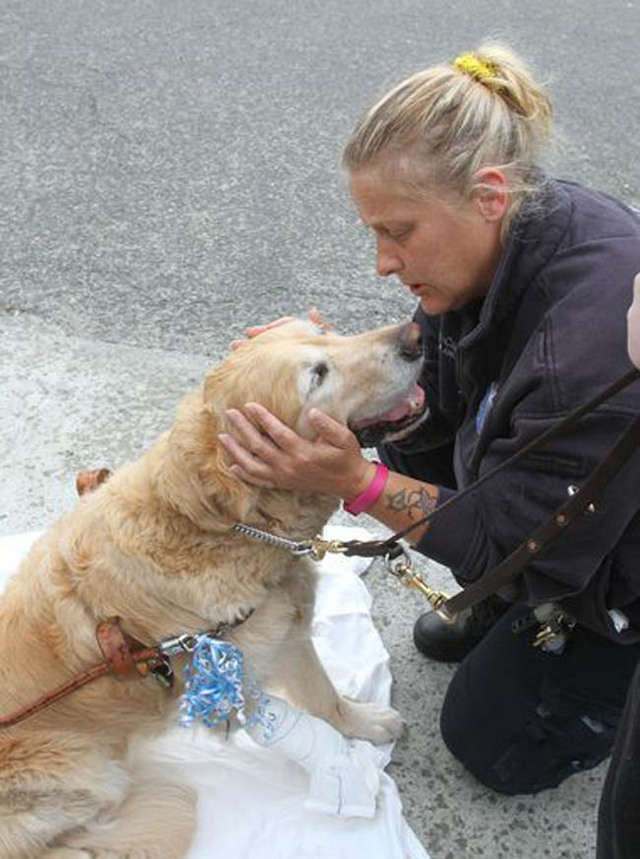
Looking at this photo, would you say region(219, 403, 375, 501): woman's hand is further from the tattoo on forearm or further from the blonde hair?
the blonde hair

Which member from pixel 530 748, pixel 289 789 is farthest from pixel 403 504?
pixel 289 789

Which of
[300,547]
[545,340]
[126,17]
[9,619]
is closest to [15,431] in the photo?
[9,619]

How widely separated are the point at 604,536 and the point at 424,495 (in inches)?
16.6

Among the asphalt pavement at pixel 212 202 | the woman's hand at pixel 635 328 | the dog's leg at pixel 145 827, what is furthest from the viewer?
the asphalt pavement at pixel 212 202

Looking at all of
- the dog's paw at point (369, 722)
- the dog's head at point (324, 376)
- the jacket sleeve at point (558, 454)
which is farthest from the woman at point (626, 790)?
the dog's paw at point (369, 722)

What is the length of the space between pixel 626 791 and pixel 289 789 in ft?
4.27

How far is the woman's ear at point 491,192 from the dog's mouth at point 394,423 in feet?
1.48

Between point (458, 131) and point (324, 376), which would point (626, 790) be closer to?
point (324, 376)

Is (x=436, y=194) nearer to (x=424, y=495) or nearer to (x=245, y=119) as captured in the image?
(x=424, y=495)

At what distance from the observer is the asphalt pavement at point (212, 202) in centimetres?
281

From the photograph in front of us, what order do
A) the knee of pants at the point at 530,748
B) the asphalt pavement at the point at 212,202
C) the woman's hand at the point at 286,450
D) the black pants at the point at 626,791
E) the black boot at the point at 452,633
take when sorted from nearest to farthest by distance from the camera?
1. the black pants at the point at 626,791
2. the woman's hand at the point at 286,450
3. the knee of pants at the point at 530,748
4. the black boot at the point at 452,633
5. the asphalt pavement at the point at 212,202

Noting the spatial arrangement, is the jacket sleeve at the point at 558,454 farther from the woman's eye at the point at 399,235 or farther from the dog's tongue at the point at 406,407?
the woman's eye at the point at 399,235

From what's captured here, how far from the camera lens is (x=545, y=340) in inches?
69.2

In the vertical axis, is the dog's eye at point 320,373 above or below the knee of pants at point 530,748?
above
